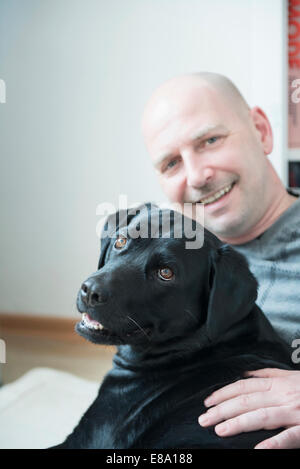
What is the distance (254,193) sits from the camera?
31.3 inches

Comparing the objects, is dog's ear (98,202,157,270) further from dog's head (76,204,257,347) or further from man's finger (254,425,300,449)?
man's finger (254,425,300,449)

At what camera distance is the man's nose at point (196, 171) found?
71 centimetres

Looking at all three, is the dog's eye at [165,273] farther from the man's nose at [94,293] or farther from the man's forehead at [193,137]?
the man's forehead at [193,137]

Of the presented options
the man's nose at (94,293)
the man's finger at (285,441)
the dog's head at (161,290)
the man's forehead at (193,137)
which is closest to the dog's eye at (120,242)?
the dog's head at (161,290)

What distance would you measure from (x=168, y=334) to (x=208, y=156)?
31cm

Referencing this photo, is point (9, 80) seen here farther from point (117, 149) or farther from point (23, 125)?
Result: point (117, 149)

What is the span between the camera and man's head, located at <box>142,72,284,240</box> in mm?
727

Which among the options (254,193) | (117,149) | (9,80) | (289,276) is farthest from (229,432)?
(9,80)

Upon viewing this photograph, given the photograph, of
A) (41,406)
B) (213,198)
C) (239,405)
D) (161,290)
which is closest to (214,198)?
(213,198)

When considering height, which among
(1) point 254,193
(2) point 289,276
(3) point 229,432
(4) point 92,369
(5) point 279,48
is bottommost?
(4) point 92,369

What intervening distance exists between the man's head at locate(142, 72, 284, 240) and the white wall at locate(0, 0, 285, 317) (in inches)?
2.8

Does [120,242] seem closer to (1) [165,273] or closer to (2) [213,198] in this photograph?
(1) [165,273]

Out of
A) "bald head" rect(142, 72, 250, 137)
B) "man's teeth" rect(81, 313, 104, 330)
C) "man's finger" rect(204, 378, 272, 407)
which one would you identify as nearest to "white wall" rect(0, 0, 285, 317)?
"bald head" rect(142, 72, 250, 137)
